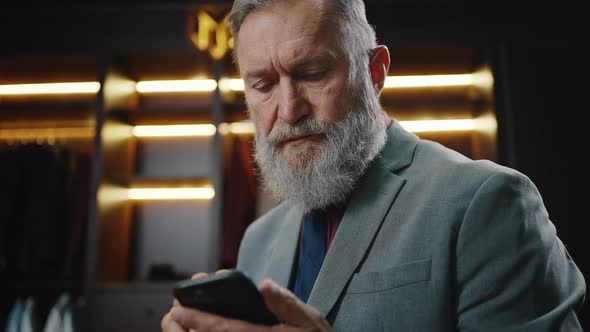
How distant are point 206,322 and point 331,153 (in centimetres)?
51

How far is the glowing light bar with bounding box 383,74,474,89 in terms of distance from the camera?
3564 mm

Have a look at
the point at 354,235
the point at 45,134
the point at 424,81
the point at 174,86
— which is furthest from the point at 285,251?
the point at 45,134

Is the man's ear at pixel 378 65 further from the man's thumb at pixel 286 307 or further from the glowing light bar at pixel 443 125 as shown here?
the glowing light bar at pixel 443 125

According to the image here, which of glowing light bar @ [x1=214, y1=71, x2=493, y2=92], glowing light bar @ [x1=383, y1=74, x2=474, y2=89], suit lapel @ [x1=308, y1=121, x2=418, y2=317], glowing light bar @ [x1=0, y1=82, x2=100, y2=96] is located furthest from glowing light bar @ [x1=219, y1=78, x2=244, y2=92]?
suit lapel @ [x1=308, y1=121, x2=418, y2=317]

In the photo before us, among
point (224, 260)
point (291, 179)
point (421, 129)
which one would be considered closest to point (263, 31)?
point (291, 179)

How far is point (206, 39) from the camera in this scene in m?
3.27

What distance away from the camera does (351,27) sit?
108cm

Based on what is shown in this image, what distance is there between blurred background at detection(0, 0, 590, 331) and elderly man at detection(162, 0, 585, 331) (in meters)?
1.96

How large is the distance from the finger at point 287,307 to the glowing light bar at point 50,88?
380 centimetres

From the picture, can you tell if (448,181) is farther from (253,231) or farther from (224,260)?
(224,260)

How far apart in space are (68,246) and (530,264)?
3.25 m

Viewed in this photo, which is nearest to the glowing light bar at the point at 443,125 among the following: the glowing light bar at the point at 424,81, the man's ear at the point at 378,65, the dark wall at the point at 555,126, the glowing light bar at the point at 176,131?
the glowing light bar at the point at 424,81

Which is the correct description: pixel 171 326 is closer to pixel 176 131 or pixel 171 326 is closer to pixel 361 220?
pixel 361 220

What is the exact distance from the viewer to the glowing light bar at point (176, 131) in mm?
3893
